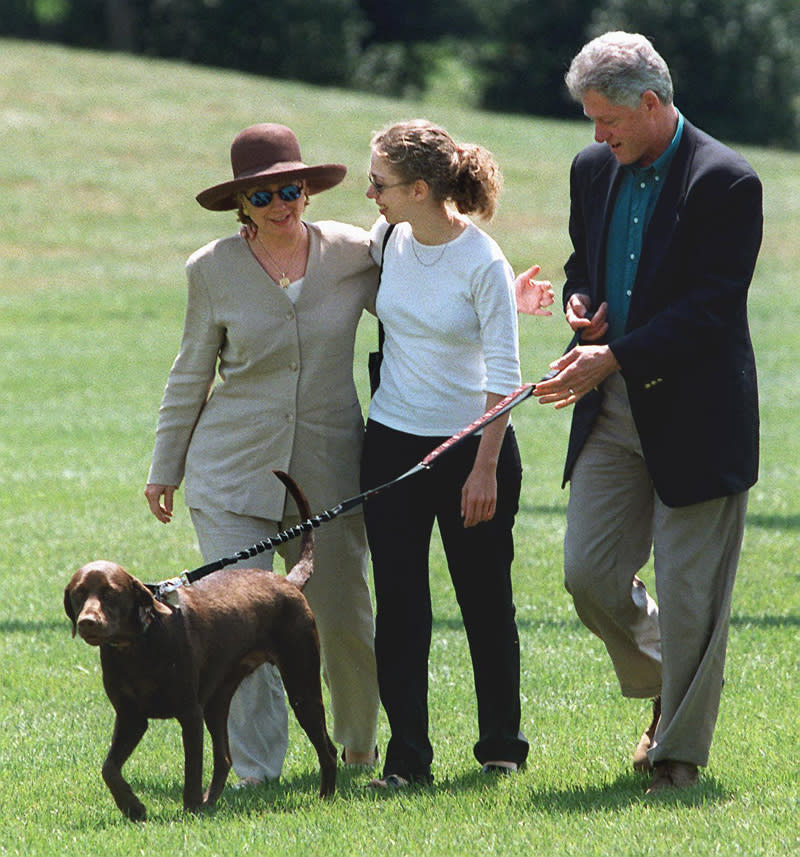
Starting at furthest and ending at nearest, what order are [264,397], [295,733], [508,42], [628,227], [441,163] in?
[508,42] → [295,733] → [264,397] → [441,163] → [628,227]

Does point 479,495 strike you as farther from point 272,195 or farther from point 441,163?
point 272,195

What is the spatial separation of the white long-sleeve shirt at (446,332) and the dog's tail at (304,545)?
383mm

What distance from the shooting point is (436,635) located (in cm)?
835

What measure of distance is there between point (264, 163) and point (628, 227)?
1.31m

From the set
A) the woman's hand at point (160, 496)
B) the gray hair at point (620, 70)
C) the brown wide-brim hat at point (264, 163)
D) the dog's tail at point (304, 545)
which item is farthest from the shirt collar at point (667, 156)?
the woman's hand at point (160, 496)

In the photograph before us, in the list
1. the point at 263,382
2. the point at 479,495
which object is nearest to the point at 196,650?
the point at 479,495

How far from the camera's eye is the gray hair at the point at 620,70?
5.00m

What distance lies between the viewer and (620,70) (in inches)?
197

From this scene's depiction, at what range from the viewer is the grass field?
4.98m

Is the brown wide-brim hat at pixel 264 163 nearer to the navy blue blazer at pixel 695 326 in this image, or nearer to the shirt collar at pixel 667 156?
the navy blue blazer at pixel 695 326

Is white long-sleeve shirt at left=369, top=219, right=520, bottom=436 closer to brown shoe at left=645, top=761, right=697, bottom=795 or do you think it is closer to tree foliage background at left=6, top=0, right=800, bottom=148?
brown shoe at left=645, top=761, right=697, bottom=795

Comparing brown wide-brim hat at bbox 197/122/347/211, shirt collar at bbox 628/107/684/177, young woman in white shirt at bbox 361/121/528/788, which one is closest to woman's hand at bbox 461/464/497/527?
young woman in white shirt at bbox 361/121/528/788

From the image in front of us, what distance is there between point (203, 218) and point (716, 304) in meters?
30.1

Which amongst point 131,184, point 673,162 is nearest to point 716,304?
point 673,162
